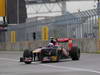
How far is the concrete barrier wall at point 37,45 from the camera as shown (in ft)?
110

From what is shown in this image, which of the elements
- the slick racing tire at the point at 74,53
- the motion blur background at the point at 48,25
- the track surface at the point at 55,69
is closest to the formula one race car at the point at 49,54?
the slick racing tire at the point at 74,53

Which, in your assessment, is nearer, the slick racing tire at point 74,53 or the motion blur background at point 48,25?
the slick racing tire at point 74,53

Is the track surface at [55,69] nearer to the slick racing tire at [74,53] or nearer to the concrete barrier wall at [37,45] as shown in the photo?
the slick racing tire at [74,53]

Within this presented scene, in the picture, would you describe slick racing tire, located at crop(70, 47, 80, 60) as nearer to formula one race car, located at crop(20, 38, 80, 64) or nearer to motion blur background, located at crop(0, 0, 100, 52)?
formula one race car, located at crop(20, 38, 80, 64)

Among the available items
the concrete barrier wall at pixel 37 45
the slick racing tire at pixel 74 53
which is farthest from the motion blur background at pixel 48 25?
the slick racing tire at pixel 74 53

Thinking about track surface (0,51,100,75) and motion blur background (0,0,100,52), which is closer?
track surface (0,51,100,75)

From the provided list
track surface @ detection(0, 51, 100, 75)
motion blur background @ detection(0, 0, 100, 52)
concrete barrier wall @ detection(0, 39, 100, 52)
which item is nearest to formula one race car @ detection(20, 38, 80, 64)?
track surface @ detection(0, 51, 100, 75)

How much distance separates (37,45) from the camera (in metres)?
42.5

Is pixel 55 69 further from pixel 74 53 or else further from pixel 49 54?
pixel 74 53

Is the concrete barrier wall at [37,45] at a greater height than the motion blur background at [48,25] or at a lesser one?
lesser

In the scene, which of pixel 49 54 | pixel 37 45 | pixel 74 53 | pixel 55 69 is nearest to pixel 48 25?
pixel 37 45

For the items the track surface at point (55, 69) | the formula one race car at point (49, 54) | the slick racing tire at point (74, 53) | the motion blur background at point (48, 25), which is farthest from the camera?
the motion blur background at point (48, 25)

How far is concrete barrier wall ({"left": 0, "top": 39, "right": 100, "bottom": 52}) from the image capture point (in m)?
33.5

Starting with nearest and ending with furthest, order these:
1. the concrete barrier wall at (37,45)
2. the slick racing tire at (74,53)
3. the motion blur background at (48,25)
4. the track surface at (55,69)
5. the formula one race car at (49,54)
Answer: the track surface at (55,69) < the formula one race car at (49,54) < the slick racing tire at (74,53) < the concrete barrier wall at (37,45) < the motion blur background at (48,25)
